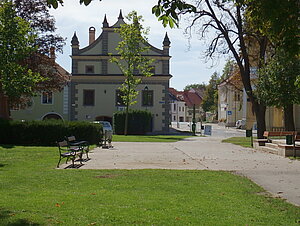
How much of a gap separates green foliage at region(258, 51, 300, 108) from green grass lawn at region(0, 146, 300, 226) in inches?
589

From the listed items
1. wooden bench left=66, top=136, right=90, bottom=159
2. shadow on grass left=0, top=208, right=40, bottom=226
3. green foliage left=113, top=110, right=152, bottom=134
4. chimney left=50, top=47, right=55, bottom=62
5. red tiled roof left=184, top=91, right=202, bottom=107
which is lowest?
shadow on grass left=0, top=208, right=40, bottom=226

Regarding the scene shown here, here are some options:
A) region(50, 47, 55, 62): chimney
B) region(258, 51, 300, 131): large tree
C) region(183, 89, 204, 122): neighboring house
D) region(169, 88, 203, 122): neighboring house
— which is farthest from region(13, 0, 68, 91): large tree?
region(183, 89, 204, 122): neighboring house

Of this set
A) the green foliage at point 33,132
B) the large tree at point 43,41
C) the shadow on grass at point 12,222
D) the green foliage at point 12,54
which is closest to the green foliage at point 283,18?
the shadow on grass at point 12,222

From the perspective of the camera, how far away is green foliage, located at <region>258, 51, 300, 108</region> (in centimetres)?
2658

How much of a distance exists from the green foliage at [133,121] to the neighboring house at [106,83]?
21.5 feet

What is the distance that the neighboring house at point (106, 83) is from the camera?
175ft

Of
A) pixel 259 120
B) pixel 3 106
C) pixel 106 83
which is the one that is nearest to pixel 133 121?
pixel 106 83

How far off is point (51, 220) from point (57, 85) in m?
32.6

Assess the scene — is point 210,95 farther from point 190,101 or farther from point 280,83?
point 280,83

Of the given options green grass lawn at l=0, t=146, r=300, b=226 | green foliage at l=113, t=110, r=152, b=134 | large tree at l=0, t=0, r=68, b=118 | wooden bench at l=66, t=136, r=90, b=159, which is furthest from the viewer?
green foliage at l=113, t=110, r=152, b=134

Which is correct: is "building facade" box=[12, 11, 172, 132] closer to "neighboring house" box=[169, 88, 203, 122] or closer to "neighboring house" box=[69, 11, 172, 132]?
"neighboring house" box=[69, 11, 172, 132]

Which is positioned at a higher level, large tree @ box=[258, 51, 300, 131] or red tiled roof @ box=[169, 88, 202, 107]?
red tiled roof @ box=[169, 88, 202, 107]

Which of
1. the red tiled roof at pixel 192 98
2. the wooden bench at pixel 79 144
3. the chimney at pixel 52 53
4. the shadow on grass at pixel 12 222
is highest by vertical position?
the red tiled roof at pixel 192 98

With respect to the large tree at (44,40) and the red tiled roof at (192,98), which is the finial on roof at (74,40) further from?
the red tiled roof at (192,98)
